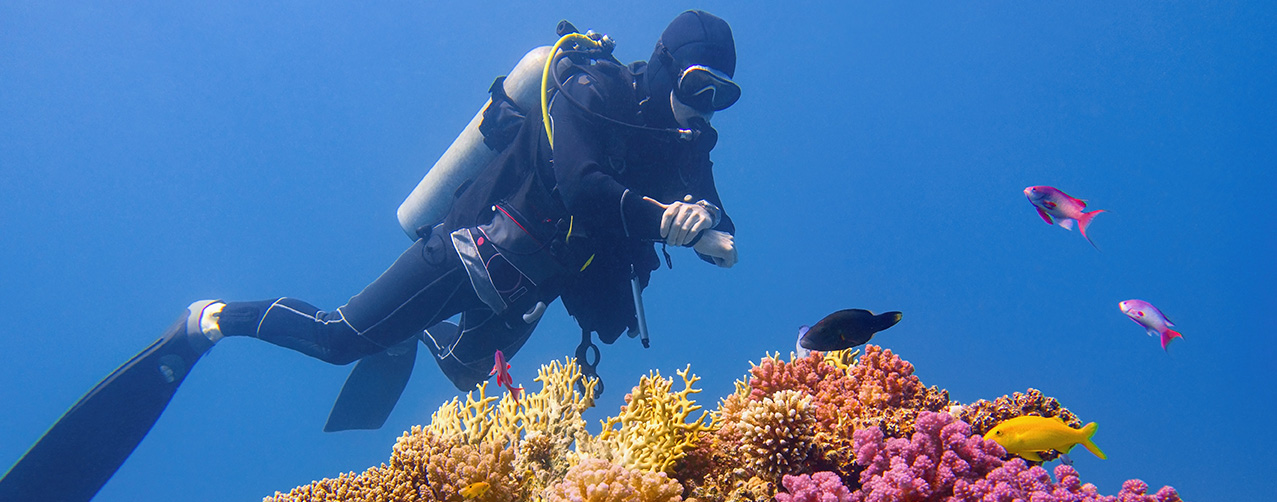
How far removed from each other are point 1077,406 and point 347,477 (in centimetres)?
9172

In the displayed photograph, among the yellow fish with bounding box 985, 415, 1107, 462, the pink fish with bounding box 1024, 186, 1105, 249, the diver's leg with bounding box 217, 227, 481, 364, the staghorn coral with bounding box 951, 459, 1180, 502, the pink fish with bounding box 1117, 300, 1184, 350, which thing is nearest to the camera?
the staghorn coral with bounding box 951, 459, 1180, 502

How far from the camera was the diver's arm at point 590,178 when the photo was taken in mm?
3635

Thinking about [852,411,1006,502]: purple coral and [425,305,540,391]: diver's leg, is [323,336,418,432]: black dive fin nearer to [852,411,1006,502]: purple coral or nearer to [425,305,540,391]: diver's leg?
[425,305,540,391]: diver's leg

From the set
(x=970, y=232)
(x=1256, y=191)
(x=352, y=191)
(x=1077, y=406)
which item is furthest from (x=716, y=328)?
(x=1256, y=191)

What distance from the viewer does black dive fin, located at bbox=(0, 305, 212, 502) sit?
16.9 ft

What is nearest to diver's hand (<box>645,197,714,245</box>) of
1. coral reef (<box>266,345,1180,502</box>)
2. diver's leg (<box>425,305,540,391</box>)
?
coral reef (<box>266,345,1180,502</box>)

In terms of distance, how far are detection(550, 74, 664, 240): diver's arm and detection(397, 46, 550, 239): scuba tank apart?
1.11 meters

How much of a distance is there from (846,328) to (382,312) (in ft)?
14.1

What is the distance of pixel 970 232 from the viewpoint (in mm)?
106938

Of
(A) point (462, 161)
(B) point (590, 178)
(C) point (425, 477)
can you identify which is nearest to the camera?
(C) point (425, 477)

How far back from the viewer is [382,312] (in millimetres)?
4848

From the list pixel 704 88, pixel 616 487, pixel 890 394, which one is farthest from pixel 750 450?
pixel 704 88

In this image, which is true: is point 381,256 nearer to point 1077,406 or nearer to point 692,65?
point 692,65

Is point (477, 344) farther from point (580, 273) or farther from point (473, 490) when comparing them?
point (473, 490)
